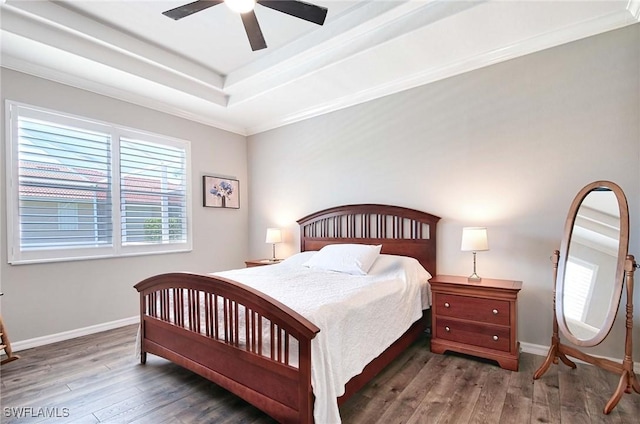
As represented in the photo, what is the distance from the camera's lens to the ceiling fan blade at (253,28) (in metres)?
2.15

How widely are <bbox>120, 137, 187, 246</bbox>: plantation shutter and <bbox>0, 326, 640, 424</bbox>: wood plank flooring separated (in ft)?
5.26

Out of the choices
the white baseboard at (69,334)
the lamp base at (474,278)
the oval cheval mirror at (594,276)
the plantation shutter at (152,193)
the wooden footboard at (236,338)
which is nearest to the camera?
the wooden footboard at (236,338)

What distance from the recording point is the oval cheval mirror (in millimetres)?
2016

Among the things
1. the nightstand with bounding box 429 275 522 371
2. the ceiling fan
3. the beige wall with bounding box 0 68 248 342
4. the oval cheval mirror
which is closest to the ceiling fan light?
the ceiling fan

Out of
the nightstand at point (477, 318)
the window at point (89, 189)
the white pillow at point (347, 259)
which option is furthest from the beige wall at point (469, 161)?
the white pillow at point (347, 259)

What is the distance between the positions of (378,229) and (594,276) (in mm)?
1934

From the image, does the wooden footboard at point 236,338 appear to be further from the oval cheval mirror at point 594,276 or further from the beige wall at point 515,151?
the beige wall at point 515,151

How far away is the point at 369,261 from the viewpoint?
314 centimetres

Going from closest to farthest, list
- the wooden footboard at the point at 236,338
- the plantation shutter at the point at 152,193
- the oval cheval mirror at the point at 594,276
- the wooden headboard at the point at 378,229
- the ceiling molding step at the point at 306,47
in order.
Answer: the wooden footboard at the point at 236,338
the oval cheval mirror at the point at 594,276
the ceiling molding step at the point at 306,47
the wooden headboard at the point at 378,229
the plantation shutter at the point at 152,193

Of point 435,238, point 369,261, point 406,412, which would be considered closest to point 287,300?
point 406,412

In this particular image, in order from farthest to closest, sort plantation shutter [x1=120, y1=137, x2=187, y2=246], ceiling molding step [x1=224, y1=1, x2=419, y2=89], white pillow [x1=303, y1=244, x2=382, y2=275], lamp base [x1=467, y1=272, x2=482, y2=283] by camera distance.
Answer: plantation shutter [x1=120, y1=137, x2=187, y2=246]
white pillow [x1=303, y1=244, x2=382, y2=275]
lamp base [x1=467, y1=272, x2=482, y2=283]
ceiling molding step [x1=224, y1=1, x2=419, y2=89]

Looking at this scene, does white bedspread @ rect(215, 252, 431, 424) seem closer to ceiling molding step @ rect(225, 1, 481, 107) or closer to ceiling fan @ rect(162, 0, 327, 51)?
ceiling fan @ rect(162, 0, 327, 51)

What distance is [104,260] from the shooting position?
11.7ft

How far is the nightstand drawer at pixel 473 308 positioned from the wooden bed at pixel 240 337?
14.0 inches
